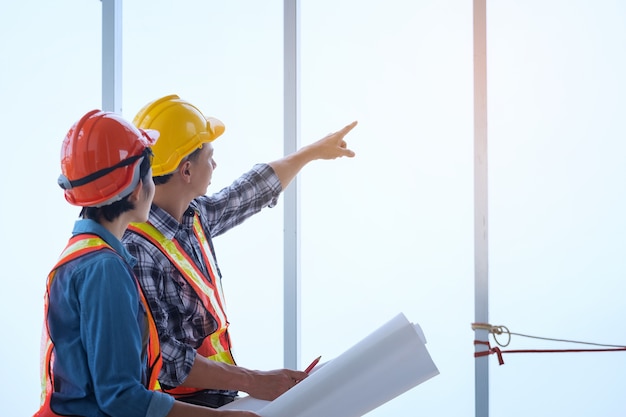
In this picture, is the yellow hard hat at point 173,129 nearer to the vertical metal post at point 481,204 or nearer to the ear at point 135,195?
the ear at point 135,195

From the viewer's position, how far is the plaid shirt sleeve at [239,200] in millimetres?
1702

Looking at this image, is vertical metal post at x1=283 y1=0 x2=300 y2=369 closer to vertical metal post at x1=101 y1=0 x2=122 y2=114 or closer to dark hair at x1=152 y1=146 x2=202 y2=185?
vertical metal post at x1=101 y1=0 x2=122 y2=114

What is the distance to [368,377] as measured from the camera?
1118 mm

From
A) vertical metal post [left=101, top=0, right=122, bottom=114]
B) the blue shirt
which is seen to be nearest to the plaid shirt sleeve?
the blue shirt

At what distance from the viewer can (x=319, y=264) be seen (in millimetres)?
2506

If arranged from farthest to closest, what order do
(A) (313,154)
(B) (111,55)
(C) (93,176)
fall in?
(B) (111,55)
(A) (313,154)
(C) (93,176)

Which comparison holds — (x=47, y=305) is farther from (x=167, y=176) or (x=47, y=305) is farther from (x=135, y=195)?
(x=167, y=176)

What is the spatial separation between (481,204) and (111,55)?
1.36 meters

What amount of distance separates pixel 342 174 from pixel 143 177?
1344 mm

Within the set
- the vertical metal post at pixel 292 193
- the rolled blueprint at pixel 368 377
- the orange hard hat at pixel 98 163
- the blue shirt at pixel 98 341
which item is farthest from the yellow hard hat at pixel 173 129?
the vertical metal post at pixel 292 193

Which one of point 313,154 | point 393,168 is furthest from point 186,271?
point 393,168

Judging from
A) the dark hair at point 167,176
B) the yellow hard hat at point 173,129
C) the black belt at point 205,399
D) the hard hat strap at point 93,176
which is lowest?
the black belt at point 205,399

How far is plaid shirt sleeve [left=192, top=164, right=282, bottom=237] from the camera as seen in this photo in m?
1.70

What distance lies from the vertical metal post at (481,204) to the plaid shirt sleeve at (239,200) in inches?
26.1
